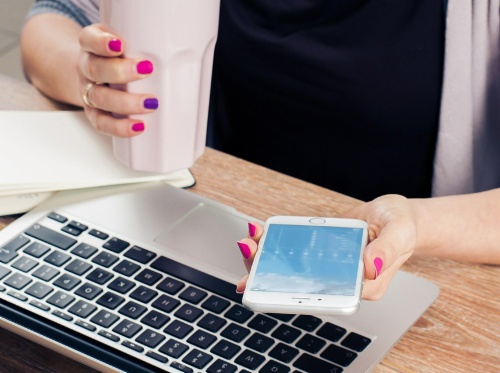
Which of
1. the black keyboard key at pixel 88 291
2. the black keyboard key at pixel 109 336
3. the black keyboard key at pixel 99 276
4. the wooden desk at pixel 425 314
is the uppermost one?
the black keyboard key at pixel 99 276

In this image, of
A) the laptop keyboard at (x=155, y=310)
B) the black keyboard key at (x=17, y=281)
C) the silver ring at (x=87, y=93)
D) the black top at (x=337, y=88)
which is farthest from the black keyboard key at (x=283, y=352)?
the black top at (x=337, y=88)

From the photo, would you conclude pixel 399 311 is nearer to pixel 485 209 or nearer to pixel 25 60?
pixel 485 209

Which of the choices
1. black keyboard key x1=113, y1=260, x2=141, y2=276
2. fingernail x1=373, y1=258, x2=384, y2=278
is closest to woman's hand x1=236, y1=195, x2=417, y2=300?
fingernail x1=373, y1=258, x2=384, y2=278

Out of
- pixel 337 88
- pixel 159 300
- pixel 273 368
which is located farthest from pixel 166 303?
pixel 337 88

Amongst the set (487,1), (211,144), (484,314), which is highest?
(487,1)

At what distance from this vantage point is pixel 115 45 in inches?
28.2

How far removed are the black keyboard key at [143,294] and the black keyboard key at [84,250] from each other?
0.20ft

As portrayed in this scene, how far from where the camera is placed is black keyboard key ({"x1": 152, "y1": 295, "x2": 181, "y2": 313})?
2.19 ft

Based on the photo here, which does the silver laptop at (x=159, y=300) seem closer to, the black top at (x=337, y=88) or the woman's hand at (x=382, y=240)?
the woman's hand at (x=382, y=240)

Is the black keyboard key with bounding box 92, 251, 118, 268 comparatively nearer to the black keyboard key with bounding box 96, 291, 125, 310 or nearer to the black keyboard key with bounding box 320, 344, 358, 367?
the black keyboard key with bounding box 96, 291, 125, 310

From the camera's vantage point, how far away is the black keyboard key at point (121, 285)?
0.69 meters

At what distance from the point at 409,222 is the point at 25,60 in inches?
23.5

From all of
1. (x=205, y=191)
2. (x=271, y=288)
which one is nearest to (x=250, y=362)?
(x=271, y=288)

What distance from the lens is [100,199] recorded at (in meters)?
0.80
